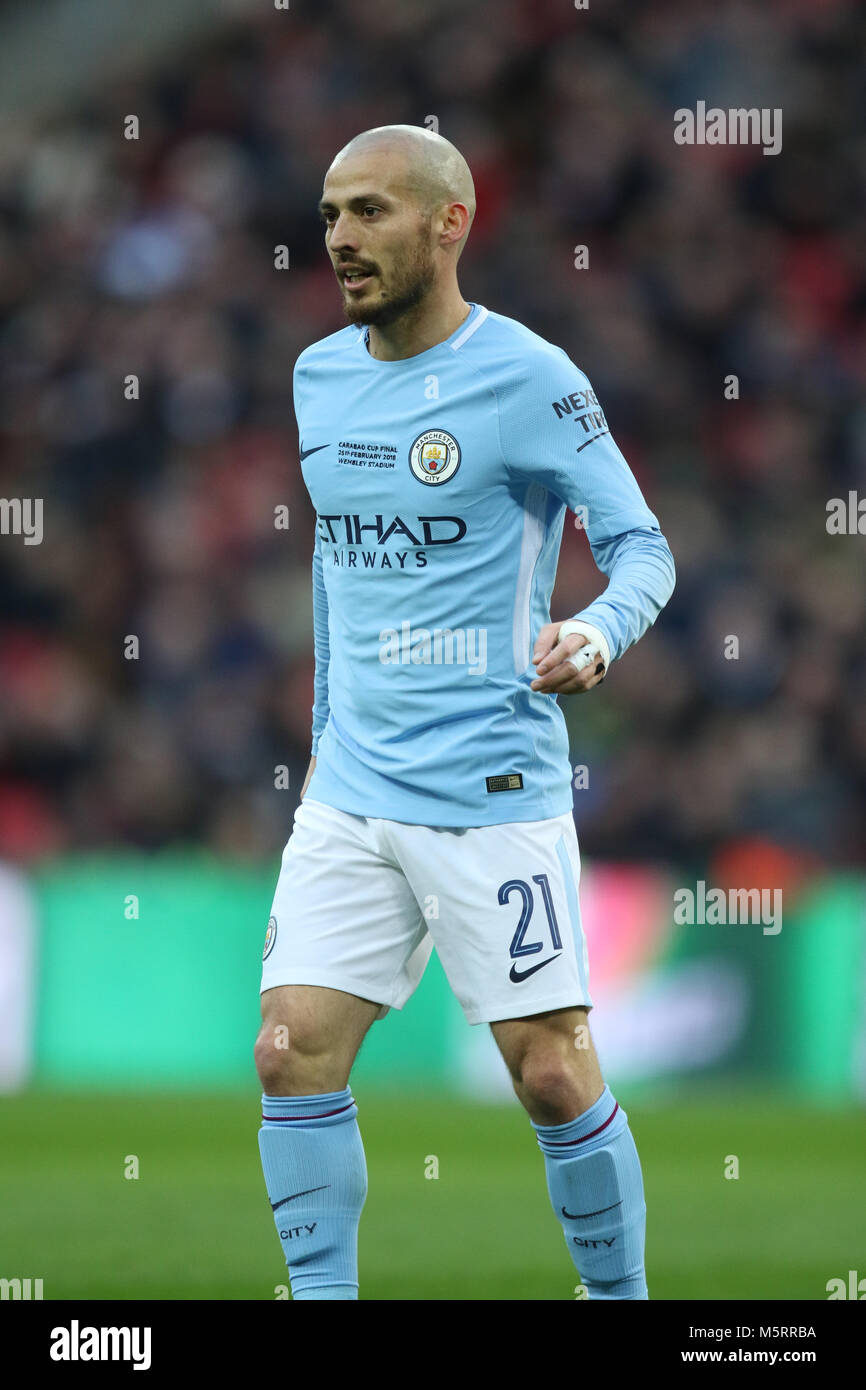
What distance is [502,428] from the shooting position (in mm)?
3836

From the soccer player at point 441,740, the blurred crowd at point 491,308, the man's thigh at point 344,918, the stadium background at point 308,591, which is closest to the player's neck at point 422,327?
the soccer player at point 441,740

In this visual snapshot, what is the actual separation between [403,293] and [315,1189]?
5.53 feet

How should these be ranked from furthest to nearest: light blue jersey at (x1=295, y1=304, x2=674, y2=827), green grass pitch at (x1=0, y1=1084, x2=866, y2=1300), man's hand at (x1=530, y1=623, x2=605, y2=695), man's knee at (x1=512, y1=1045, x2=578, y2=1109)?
green grass pitch at (x1=0, y1=1084, x2=866, y2=1300)
light blue jersey at (x1=295, y1=304, x2=674, y2=827)
man's knee at (x1=512, y1=1045, x2=578, y2=1109)
man's hand at (x1=530, y1=623, x2=605, y2=695)

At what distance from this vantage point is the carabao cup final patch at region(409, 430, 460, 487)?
384 centimetres

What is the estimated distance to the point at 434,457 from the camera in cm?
385

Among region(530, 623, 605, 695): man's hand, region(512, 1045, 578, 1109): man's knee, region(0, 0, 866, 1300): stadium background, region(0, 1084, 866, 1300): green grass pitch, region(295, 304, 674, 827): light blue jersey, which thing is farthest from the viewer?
region(0, 0, 866, 1300): stadium background

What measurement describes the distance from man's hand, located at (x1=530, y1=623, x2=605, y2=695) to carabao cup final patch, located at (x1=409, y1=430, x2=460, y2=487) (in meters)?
0.45

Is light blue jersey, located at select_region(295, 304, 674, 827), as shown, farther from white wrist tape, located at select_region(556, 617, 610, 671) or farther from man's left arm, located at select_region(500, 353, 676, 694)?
white wrist tape, located at select_region(556, 617, 610, 671)

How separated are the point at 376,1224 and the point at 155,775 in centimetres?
509

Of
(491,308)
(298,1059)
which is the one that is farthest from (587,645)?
(491,308)

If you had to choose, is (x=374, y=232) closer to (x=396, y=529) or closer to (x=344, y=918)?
(x=396, y=529)

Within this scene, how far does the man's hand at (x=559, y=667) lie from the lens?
351 cm

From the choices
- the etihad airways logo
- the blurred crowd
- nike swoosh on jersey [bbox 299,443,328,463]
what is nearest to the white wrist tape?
the etihad airways logo

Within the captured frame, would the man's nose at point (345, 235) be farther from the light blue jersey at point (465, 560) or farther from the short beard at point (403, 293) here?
the light blue jersey at point (465, 560)
